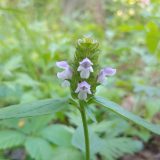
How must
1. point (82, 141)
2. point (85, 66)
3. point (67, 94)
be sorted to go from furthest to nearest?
point (67, 94), point (82, 141), point (85, 66)

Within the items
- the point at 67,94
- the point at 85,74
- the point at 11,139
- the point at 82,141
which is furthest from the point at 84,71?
the point at 67,94

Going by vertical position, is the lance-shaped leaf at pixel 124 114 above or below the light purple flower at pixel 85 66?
below

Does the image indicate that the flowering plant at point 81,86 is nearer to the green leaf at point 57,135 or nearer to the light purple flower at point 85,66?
the light purple flower at point 85,66

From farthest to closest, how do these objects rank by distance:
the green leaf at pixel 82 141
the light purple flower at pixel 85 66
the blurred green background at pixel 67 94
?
the blurred green background at pixel 67 94, the green leaf at pixel 82 141, the light purple flower at pixel 85 66

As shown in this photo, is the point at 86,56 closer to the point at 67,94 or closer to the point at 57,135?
the point at 57,135

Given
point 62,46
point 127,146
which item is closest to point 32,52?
point 62,46

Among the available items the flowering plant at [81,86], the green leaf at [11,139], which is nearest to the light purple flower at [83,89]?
the flowering plant at [81,86]

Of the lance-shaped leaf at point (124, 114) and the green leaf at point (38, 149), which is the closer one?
the lance-shaped leaf at point (124, 114)

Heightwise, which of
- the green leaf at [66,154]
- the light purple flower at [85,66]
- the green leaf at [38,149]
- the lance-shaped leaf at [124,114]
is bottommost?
the green leaf at [66,154]
